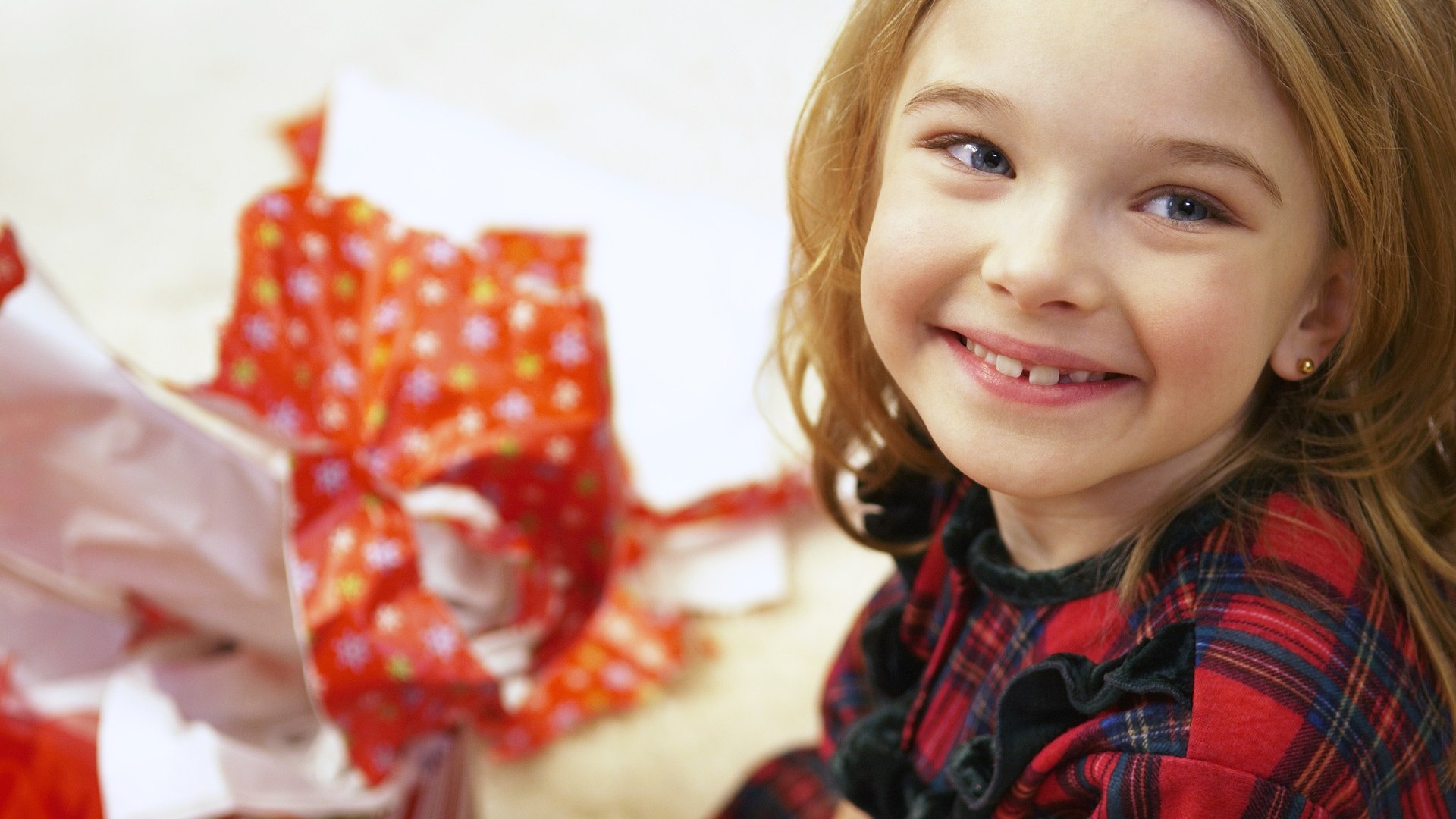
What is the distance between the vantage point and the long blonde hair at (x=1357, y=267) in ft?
1.40

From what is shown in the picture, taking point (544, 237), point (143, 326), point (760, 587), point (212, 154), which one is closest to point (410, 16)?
point (212, 154)

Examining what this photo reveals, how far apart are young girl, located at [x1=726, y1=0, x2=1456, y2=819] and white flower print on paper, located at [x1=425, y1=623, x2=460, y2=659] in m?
0.29

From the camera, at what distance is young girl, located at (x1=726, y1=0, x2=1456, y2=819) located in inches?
16.7

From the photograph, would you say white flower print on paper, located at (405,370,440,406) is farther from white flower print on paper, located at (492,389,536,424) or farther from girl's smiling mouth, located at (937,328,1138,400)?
girl's smiling mouth, located at (937,328,1138,400)

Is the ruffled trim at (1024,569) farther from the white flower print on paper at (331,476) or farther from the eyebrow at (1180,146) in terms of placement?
the white flower print on paper at (331,476)

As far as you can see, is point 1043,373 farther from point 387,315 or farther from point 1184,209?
point 387,315

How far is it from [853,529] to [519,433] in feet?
0.73

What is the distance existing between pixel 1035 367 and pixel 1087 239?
0.05 meters

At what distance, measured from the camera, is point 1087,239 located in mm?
435

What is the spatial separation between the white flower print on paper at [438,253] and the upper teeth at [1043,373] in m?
0.44

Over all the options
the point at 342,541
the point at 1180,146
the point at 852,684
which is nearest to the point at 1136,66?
the point at 1180,146

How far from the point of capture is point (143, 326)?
1.24 m

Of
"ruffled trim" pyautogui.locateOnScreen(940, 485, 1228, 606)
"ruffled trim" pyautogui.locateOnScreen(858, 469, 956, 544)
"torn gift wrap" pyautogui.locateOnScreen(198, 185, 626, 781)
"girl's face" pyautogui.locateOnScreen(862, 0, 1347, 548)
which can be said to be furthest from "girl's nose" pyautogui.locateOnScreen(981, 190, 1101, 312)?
"torn gift wrap" pyautogui.locateOnScreen(198, 185, 626, 781)

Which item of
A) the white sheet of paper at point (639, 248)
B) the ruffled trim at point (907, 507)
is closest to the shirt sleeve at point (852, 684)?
the ruffled trim at point (907, 507)
